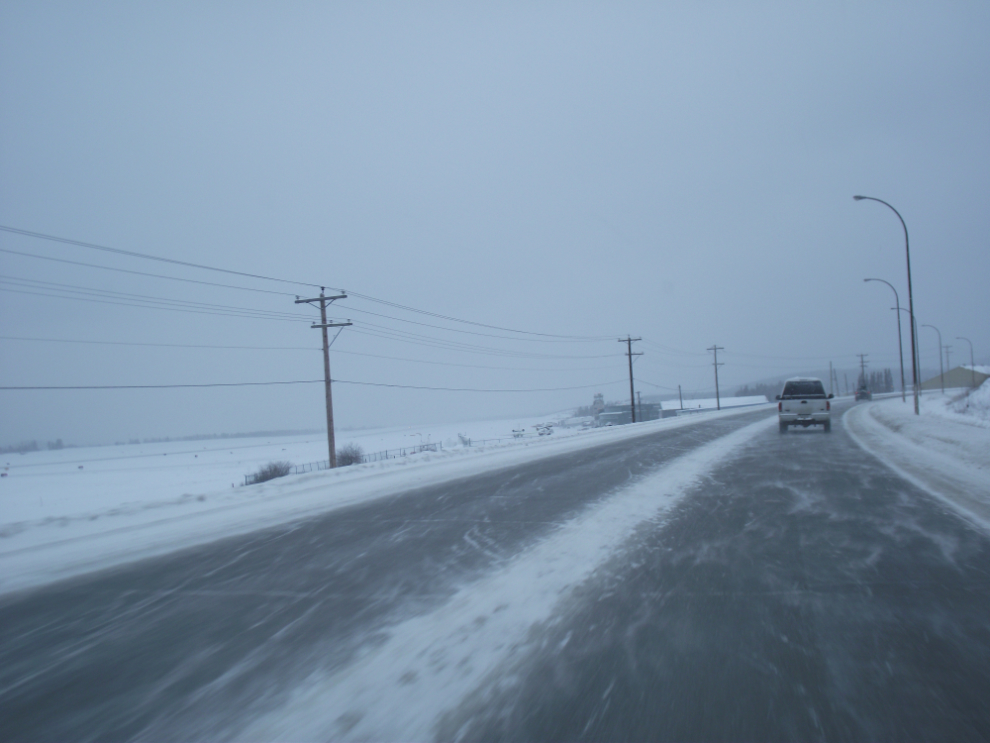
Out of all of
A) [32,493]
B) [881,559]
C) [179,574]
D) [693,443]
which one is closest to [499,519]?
[179,574]

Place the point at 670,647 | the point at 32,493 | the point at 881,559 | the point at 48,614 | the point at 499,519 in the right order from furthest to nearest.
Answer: the point at 32,493, the point at 499,519, the point at 881,559, the point at 48,614, the point at 670,647

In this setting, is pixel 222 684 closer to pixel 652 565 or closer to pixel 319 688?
pixel 319 688

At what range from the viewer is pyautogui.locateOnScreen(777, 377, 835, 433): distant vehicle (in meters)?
25.2

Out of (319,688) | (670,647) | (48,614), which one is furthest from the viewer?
(48,614)

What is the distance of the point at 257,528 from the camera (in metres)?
9.09

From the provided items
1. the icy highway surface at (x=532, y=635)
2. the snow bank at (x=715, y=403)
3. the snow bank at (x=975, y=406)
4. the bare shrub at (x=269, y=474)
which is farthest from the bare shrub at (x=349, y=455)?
the snow bank at (x=715, y=403)

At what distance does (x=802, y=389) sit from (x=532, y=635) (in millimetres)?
25224

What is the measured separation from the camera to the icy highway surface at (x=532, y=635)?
3250 millimetres

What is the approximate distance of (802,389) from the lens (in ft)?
85.5

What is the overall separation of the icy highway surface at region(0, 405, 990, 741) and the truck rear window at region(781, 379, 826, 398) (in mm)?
18830

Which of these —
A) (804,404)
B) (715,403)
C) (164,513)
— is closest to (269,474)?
(164,513)

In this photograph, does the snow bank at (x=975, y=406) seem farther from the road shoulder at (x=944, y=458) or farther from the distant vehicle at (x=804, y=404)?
the distant vehicle at (x=804, y=404)

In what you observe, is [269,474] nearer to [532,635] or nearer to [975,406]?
[532,635]

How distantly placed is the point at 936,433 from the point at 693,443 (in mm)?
8148
